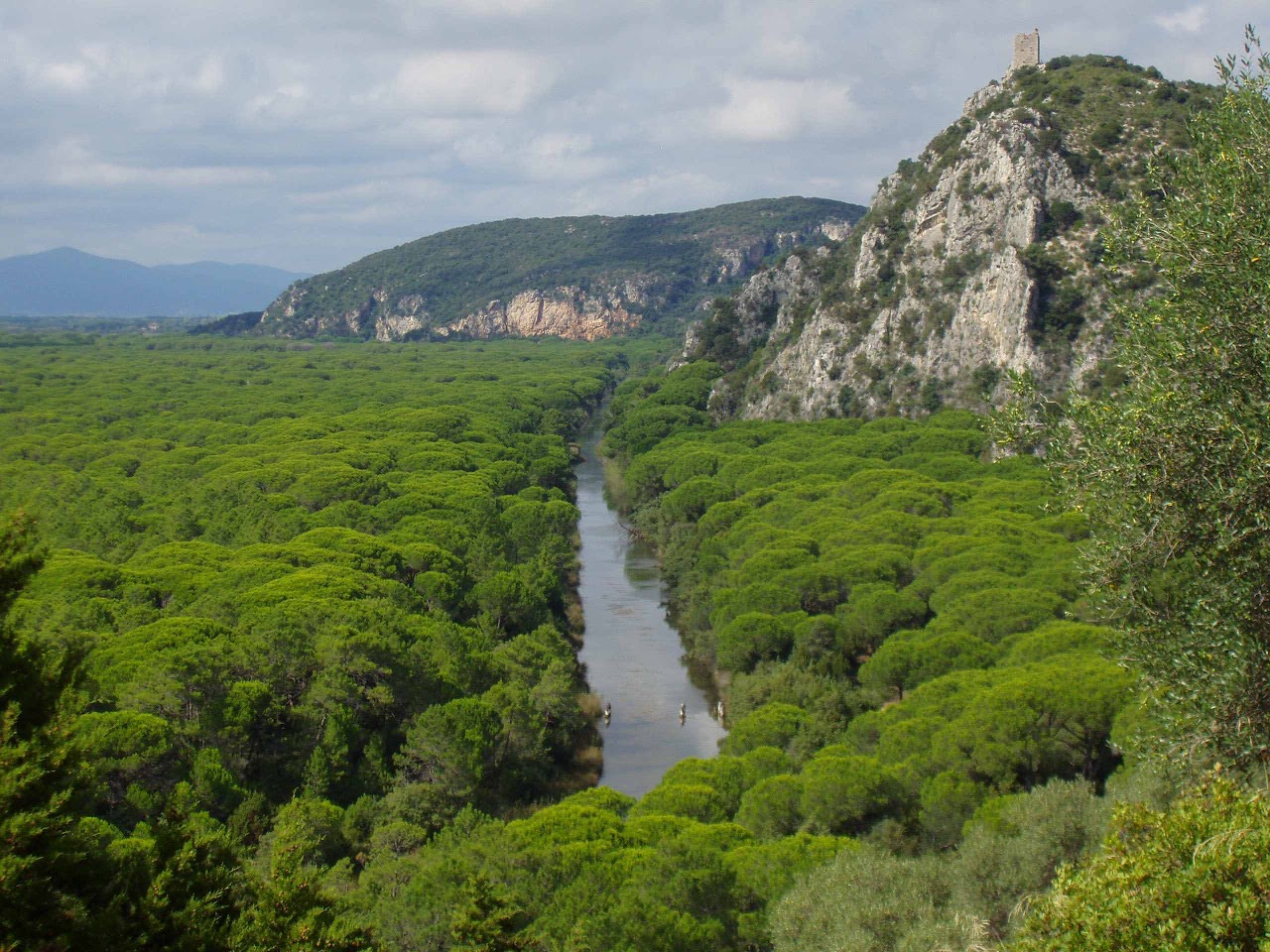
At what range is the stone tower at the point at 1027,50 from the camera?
298 ft

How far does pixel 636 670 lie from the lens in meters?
41.1

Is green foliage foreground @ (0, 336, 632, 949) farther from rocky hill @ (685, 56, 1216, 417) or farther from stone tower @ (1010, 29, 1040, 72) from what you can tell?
stone tower @ (1010, 29, 1040, 72)

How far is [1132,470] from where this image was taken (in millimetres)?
11867

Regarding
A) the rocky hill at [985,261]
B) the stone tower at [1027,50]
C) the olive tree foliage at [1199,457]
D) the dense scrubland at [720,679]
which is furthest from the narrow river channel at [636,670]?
the stone tower at [1027,50]

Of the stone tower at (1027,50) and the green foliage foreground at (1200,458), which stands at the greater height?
the stone tower at (1027,50)

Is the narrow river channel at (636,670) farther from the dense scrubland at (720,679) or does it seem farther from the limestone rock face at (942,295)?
the limestone rock face at (942,295)

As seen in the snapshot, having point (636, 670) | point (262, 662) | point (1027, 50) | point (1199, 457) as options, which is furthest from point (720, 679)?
point (1027, 50)

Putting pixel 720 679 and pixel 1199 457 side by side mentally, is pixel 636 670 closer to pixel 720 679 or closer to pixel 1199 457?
pixel 720 679

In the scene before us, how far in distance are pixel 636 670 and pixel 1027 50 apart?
72.1m

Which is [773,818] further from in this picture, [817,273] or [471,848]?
[817,273]

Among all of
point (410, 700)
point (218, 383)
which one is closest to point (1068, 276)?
point (410, 700)

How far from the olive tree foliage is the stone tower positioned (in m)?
86.8

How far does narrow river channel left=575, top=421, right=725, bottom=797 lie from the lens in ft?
110

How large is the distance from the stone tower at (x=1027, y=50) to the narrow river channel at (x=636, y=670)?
55.8m
